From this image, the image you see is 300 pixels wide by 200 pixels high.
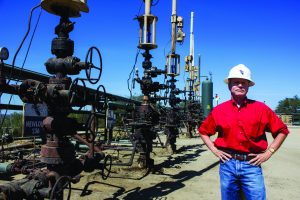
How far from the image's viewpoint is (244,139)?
12.4 ft

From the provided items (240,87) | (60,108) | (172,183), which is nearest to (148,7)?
(172,183)

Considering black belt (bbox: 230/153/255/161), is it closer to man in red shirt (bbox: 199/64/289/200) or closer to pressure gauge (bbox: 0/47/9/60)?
man in red shirt (bbox: 199/64/289/200)

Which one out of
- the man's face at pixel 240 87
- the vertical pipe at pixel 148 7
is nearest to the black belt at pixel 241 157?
the man's face at pixel 240 87

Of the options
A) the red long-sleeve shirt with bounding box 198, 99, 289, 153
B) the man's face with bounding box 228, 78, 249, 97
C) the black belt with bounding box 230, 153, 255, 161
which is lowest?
the black belt with bounding box 230, 153, 255, 161

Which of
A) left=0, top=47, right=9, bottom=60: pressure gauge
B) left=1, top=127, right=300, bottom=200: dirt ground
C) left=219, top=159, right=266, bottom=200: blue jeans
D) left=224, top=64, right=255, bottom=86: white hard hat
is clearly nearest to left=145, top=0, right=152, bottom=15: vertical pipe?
left=1, top=127, right=300, bottom=200: dirt ground

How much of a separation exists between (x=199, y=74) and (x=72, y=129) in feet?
89.0

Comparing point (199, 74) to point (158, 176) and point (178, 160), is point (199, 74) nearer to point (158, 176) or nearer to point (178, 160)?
point (178, 160)

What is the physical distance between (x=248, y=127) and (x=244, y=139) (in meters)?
0.13

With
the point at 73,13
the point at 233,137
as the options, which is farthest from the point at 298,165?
the point at 73,13

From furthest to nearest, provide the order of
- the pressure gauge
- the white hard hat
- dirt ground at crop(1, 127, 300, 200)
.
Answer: dirt ground at crop(1, 127, 300, 200)
the pressure gauge
the white hard hat

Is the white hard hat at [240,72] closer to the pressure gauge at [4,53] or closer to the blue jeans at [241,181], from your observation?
the blue jeans at [241,181]

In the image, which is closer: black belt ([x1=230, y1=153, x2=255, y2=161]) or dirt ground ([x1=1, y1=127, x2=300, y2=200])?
black belt ([x1=230, y1=153, x2=255, y2=161])

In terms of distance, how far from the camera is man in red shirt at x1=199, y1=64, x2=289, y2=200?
12.2 ft

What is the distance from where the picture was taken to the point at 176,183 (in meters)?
7.20
